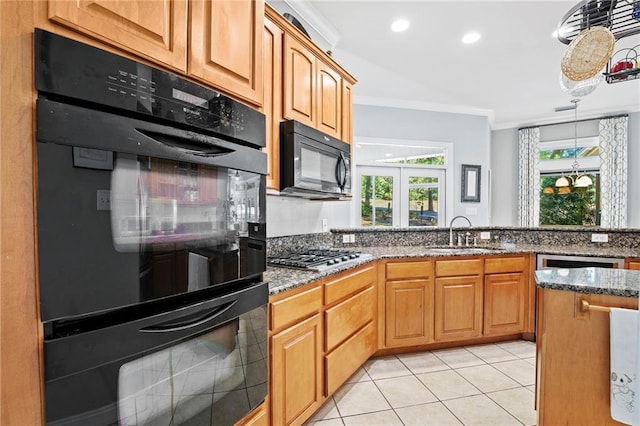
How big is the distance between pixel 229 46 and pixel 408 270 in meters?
2.24

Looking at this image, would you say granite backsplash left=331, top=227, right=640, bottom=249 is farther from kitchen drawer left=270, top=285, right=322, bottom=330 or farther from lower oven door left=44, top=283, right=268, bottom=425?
lower oven door left=44, top=283, right=268, bottom=425

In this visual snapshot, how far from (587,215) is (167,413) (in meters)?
7.27

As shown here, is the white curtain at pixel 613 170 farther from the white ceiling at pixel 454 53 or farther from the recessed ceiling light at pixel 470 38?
the recessed ceiling light at pixel 470 38

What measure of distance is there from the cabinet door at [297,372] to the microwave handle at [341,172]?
40.2 inches

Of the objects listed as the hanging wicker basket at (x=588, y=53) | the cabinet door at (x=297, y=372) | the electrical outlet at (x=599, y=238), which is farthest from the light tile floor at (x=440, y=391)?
the hanging wicker basket at (x=588, y=53)

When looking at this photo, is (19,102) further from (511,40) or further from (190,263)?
(511,40)

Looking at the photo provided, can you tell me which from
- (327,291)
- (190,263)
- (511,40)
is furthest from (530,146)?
(190,263)

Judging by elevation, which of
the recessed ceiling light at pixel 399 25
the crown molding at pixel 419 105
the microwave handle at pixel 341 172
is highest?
the recessed ceiling light at pixel 399 25

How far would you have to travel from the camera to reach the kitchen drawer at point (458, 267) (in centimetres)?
290

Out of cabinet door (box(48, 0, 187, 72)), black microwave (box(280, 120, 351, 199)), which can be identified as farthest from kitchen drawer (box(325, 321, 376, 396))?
cabinet door (box(48, 0, 187, 72))

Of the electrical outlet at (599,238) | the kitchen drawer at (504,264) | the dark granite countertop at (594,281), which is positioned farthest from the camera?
the electrical outlet at (599,238)

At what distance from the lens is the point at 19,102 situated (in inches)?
27.2

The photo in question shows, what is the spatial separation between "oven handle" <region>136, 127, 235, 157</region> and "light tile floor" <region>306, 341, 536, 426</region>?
1689mm

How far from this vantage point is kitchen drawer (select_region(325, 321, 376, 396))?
1994 millimetres
